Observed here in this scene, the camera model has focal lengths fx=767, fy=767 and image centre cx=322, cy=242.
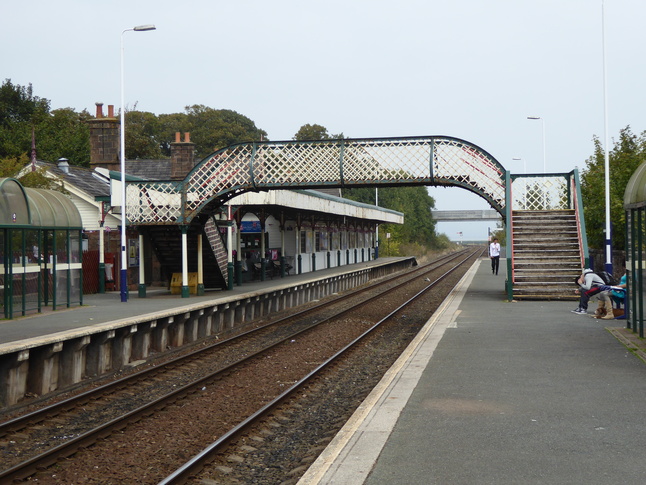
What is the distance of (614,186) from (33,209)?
18.2 m

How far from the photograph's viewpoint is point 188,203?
21.0 m

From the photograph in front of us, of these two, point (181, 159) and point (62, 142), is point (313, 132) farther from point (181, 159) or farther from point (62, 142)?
point (181, 159)

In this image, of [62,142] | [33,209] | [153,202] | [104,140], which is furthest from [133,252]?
[62,142]

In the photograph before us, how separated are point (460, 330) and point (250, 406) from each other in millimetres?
5258

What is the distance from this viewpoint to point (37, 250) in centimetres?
1625

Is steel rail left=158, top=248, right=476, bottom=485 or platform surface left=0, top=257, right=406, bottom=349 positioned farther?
platform surface left=0, top=257, right=406, bottom=349

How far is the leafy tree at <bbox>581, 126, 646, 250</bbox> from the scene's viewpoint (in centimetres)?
2444

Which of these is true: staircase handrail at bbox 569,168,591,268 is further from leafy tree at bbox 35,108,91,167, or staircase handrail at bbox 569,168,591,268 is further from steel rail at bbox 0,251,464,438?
leafy tree at bbox 35,108,91,167

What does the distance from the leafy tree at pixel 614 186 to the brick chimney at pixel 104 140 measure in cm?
1705

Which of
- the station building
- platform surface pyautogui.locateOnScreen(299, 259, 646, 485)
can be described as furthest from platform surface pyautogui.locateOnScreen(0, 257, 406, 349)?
platform surface pyautogui.locateOnScreen(299, 259, 646, 485)

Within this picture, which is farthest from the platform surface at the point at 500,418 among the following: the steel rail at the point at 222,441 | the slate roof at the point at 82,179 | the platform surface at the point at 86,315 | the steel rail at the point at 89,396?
the slate roof at the point at 82,179

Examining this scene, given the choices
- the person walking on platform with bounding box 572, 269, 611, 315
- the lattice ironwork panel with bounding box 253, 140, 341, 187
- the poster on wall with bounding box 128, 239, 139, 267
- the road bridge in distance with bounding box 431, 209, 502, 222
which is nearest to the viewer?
the person walking on platform with bounding box 572, 269, 611, 315

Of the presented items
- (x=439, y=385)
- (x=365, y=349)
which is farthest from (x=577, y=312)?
(x=439, y=385)

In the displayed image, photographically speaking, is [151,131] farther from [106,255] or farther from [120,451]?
[120,451]
